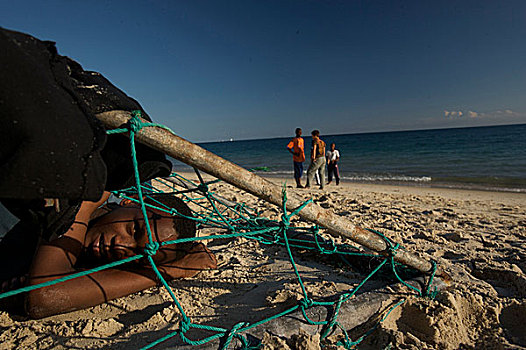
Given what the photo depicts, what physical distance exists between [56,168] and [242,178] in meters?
0.69

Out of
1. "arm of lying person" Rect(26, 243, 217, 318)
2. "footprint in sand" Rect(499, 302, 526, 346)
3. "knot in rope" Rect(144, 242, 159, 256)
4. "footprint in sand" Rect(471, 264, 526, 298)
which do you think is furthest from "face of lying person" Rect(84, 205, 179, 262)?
"footprint in sand" Rect(471, 264, 526, 298)

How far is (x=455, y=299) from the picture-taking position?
1.55m

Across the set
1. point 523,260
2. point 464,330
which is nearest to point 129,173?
point 464,330

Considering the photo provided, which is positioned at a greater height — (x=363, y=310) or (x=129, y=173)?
(x=129, y=173)

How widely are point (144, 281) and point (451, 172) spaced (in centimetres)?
1251

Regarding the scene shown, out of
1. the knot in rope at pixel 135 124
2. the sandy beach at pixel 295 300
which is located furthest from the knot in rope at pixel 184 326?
the knot in rope at pixel 135 124

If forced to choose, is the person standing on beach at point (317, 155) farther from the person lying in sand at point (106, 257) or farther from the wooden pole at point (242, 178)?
the wooden pole at point (242, 178)

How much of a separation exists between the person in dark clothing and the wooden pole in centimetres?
13

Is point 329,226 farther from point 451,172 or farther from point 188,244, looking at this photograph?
point 451,172

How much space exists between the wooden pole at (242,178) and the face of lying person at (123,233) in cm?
92

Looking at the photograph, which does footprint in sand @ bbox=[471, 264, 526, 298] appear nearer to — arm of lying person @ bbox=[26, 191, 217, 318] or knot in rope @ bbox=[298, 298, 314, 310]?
knot in rope @ bbox=[298, 298, 314, 310]

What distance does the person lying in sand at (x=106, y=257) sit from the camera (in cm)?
153

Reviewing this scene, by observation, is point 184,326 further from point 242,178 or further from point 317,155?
point 317,155

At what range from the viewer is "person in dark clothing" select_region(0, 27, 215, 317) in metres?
0.71
